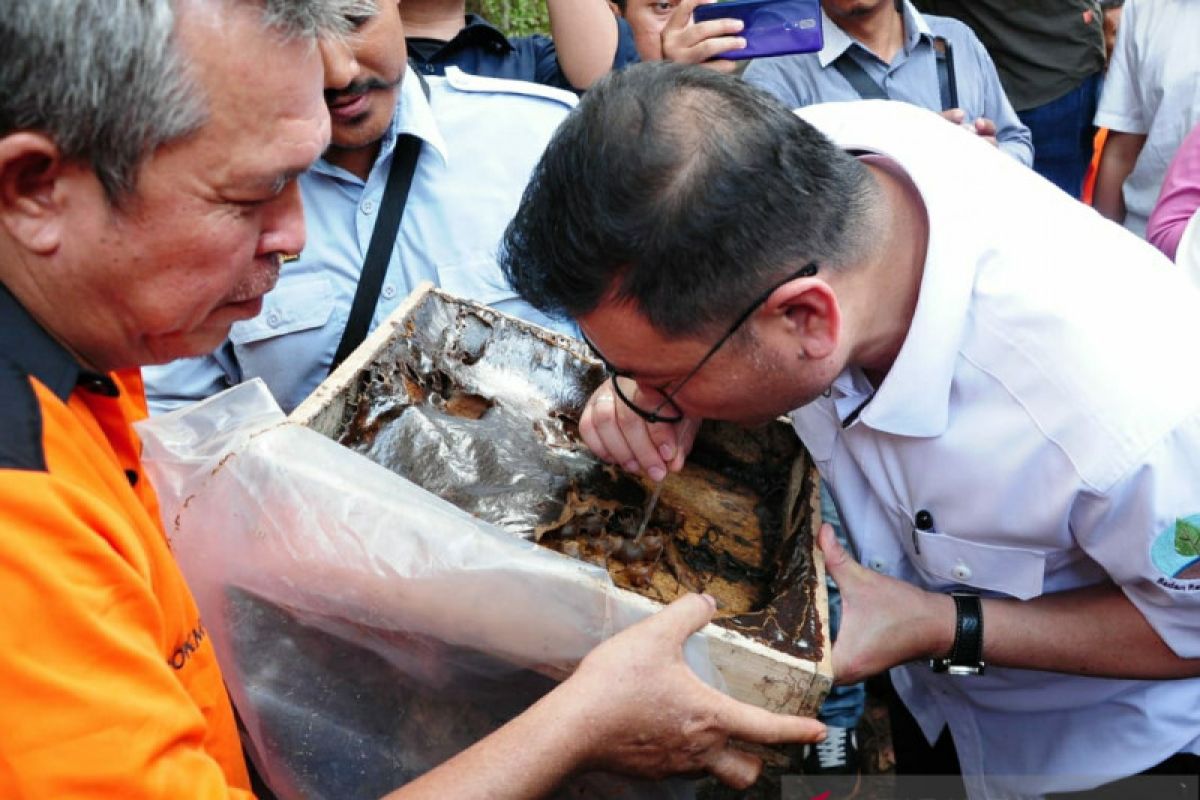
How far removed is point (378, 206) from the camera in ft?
7.86

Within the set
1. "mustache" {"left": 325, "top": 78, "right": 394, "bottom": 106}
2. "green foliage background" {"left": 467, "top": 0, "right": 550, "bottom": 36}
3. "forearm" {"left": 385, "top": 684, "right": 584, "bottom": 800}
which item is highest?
"mustache" {"left": 325, "top": 78, "right": 394, "bottom": 106}

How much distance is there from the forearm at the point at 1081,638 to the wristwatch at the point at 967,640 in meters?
0.01

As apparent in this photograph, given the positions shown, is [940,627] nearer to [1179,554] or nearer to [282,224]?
[1179,554]

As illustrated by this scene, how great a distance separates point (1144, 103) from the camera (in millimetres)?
3531

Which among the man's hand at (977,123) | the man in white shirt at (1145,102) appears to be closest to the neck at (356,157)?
the man's hand at (977,123)

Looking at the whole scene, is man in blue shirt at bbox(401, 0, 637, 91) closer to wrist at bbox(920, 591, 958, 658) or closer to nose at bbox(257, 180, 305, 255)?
nose at bbox(257, 180, 305, 255)

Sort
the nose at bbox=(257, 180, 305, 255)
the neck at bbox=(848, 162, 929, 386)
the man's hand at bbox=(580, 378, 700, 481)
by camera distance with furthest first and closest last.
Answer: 1. the man's hand at bbox=(580, 378, 700, 481)
2. the neck at bbox=(848, 162, 929, 386)
3. the nose at bbox=(257, 180, 305, 255)

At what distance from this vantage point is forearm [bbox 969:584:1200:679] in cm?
180

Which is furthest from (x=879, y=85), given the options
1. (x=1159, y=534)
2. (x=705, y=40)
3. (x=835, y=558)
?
(x=1159, y=534)

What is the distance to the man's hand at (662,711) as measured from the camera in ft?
4.75

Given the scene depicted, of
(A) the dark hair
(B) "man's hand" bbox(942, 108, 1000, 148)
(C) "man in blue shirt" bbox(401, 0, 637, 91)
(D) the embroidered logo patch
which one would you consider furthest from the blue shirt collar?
(D) the embroidered logo patch

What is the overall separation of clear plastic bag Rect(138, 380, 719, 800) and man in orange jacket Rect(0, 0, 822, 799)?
0.57ft

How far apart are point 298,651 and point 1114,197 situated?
137 inches

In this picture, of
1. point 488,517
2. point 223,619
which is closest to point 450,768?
point 223,619
